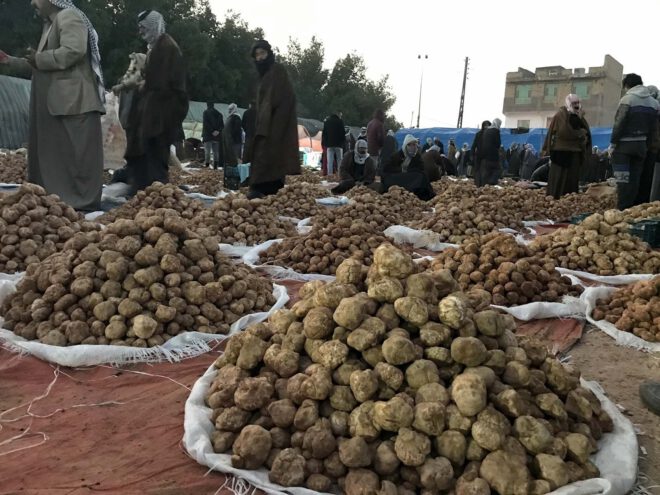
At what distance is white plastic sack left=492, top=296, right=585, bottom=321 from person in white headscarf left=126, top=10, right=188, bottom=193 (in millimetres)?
4469

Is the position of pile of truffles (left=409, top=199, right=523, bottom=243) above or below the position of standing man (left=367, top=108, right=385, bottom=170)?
below

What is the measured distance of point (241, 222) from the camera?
543 cm

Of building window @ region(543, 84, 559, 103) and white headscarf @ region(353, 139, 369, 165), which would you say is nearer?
white headscarf @ region(353, 139, 369, 165)

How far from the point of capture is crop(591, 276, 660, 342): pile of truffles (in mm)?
3312

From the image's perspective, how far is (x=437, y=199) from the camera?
8.36m

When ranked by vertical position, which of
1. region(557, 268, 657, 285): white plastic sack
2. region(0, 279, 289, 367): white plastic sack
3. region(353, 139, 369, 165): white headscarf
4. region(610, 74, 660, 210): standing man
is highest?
region(610, 74, 660, 210): standing man

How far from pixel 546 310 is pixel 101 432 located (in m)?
2.70

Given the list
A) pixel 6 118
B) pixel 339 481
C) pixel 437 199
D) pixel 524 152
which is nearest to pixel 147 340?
pixel 339 481

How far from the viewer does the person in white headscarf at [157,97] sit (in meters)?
6.32

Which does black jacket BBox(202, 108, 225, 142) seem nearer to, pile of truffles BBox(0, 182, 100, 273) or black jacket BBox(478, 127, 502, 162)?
black jacket BBox(478, 127, 502, 162)

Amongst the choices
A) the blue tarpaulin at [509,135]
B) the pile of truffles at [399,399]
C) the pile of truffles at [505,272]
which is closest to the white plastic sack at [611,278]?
the pile of truffles at [505,272]

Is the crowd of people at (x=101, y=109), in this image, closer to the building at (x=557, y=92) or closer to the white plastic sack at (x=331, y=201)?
the white plastic sack at (x=331, y=201)

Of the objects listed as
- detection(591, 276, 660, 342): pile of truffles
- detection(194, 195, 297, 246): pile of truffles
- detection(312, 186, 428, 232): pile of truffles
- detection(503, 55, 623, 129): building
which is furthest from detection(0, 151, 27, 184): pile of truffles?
detection(503, 55, 623, 129): building

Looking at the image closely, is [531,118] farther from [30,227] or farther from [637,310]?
[30,227]
